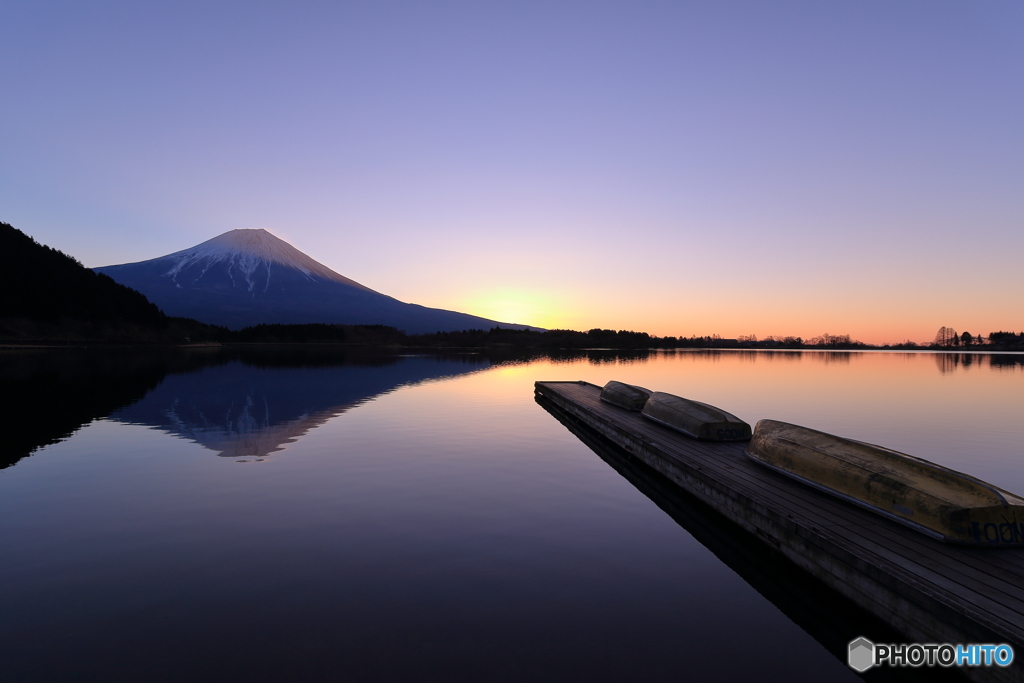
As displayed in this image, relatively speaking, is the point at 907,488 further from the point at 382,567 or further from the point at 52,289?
the point at 52,289

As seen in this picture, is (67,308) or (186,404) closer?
(186,404)

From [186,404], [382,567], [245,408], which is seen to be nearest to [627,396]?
[382,567]

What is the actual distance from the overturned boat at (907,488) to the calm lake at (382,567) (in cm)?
185

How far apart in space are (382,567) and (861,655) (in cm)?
688

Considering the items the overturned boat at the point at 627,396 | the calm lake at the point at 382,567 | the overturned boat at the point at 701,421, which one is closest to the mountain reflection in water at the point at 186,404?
the calm lake at the point at 382,567

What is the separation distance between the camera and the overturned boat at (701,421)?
15539mm

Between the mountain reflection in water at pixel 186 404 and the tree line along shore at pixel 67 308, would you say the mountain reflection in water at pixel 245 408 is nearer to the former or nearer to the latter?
the mountain reflection in water at pixel 186 404

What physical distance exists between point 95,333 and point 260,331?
61.9 meters

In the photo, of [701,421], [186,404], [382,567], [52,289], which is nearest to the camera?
[382,567]

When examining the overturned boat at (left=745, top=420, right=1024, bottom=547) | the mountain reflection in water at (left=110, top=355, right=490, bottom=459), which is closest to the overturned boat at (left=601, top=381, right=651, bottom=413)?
the overturned boat at (left=745, top=420, right=1024, bottom=547)

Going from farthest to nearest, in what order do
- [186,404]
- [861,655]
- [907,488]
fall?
1. [186,404]
2. [907,488]
3. [861,655]

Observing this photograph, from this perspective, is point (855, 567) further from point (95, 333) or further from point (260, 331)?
point (260, 331)

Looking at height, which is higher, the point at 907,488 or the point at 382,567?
the point at 907,488

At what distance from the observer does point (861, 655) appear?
635 centimetres
